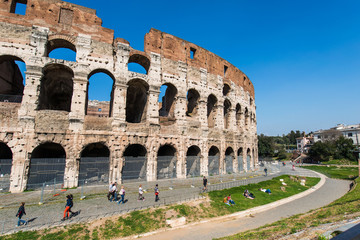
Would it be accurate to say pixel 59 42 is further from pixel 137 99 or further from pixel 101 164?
pixel 101 164

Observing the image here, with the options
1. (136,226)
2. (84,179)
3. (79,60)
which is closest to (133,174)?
(84,179)

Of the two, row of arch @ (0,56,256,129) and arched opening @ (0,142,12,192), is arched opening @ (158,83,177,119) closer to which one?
row of arch @ (0,56,256,129)

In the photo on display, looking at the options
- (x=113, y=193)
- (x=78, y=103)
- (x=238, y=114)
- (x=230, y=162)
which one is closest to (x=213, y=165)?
(x=230, y=162)

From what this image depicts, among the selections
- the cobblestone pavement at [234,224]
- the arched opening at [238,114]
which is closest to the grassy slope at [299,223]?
the cobblestone pavement at [234,224]

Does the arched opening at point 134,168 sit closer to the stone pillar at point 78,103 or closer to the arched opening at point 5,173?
the stone pillar at point 78,103

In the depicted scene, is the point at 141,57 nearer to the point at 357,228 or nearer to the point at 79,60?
the point at 79,60

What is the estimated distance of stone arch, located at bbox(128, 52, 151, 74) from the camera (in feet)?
53.2

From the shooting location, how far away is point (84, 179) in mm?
12852

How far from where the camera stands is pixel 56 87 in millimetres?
17562

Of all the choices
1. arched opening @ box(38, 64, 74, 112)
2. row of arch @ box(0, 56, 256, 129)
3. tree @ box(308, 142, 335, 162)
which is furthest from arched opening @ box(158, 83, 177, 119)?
tree @ box(308, 142, 335, 162)

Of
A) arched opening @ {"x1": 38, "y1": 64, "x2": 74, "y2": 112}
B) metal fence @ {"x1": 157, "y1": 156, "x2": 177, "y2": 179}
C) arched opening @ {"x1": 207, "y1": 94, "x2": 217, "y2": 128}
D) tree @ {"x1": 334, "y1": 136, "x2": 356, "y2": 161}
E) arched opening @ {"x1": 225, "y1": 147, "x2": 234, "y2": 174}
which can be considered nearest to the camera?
arched opening @ {"x1": 38, "y1": 64, "x2": 74, "y2": 112}

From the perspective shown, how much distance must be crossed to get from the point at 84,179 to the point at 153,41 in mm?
13004

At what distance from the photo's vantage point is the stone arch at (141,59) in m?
16.2

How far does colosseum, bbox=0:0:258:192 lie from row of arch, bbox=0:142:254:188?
0.21ft
